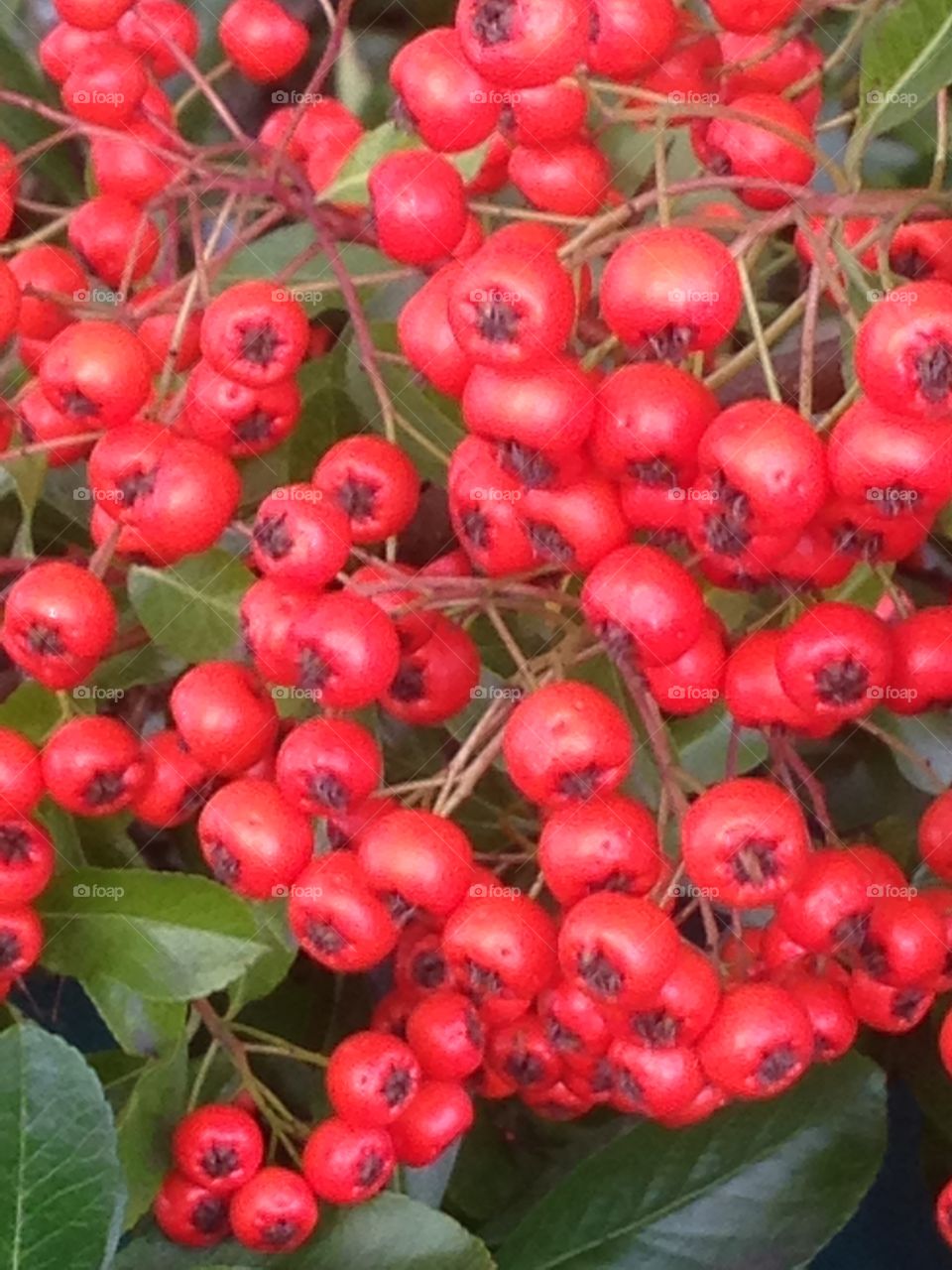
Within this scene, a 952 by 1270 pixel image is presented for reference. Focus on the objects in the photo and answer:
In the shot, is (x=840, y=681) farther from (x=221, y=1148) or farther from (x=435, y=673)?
(x=221, y=1148)

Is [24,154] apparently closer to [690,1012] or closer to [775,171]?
[775,171]

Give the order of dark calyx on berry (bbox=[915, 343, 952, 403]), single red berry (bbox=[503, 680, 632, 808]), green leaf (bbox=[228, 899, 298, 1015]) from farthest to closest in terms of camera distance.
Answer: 1. green leaf (bbox=[228, 899, 298, 1015])
2. single red berry (bbox=[503, 680, 632, 808])
3. dark calyx on berry (bbox=[915, 343, 952, 403])

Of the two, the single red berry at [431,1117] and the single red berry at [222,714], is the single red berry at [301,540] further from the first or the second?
the single red berry at [431,1117]

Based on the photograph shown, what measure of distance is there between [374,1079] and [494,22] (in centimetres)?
47

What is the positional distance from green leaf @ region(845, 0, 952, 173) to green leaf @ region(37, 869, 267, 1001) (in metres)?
0.47

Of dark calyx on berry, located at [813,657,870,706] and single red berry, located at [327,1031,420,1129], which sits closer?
dark calyx on berry, located at [813,657,870,706]

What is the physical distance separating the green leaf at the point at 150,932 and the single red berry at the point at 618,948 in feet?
0.70

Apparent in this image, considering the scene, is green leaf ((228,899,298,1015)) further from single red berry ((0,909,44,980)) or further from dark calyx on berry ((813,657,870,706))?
dark calyx on berry ((813,657,870,706))

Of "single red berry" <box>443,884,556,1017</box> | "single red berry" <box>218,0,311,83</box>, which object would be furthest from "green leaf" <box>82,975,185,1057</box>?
"single red berry" <box>218,0,311,83</box>

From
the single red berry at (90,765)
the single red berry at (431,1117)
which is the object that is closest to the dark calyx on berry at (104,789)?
the single red berry at (90,765)

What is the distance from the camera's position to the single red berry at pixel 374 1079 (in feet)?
2.24

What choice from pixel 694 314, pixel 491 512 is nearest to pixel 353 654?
pixel 491 512

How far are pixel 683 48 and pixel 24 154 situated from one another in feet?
1.14

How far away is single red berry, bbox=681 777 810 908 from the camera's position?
0.57 m
